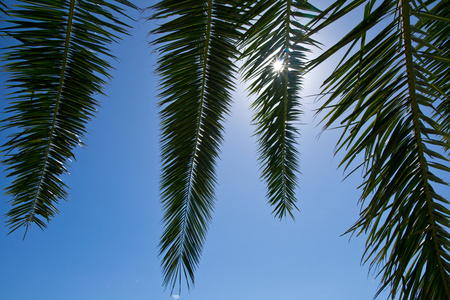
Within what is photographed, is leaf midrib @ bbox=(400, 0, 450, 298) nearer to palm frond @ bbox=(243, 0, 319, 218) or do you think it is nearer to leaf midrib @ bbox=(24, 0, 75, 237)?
palm frond @ bbox=(243, 0, 319, 218)

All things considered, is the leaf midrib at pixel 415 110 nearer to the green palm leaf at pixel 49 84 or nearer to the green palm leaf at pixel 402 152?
the green palm leaf at pixel 402 152

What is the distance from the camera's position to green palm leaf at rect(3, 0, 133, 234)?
222cm

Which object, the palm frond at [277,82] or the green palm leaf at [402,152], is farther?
the palm frond at [277,82]

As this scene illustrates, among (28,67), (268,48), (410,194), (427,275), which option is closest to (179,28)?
(268,48)

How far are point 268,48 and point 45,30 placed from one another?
173cm

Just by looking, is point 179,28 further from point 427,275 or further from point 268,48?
point 427,275

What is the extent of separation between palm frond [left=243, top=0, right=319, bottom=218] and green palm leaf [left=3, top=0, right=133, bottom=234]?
1088mm

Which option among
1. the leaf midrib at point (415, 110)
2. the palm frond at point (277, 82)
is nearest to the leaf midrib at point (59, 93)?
the palm frond at point (277, 82)

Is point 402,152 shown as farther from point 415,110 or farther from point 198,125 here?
point 198,125

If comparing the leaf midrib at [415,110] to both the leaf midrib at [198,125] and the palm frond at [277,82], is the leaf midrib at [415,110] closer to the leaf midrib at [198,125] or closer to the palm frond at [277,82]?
the palm frond at [277,82]

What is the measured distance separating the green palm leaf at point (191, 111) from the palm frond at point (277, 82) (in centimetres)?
31

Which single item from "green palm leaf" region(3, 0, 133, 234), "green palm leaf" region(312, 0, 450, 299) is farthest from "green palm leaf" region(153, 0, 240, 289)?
"green palm leaf" region(312, 0, 450, 299)

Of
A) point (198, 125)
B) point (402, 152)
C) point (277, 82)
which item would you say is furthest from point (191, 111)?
point (402, 152)

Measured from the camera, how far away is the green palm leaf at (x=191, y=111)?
2594mm
